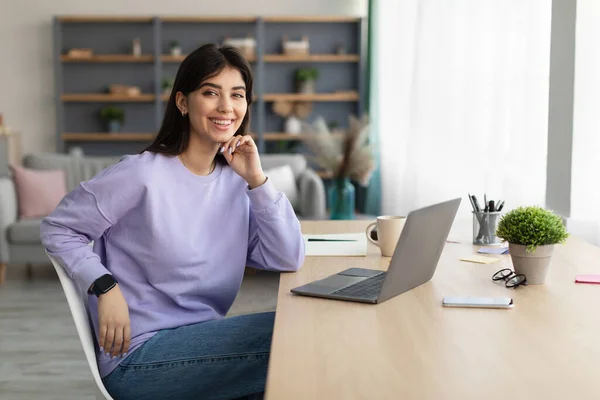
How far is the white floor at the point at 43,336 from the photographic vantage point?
3.17 metres

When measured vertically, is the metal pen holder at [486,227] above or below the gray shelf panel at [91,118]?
below

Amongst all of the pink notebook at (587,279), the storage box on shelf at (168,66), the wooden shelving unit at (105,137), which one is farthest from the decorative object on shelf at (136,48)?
the pink notebook at (587,279)

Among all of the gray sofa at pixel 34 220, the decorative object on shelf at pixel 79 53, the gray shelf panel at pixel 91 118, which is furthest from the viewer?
the gray shelf panel at pixel 91 118

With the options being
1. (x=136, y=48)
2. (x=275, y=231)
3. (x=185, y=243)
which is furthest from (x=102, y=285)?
(x=136, y=48)

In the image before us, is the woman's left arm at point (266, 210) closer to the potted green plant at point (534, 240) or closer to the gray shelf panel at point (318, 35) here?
the potted green plant at point (534, 240)

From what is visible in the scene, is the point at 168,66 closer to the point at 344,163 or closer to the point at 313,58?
the point at 313,58

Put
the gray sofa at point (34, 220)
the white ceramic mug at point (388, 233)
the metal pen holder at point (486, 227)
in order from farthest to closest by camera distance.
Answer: the gray sofa at point (34, 220)
the metal pen holder at point (486, 227)
the white ceramic mug at point (388, 233)

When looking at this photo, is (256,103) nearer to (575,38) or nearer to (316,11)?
(316,11)

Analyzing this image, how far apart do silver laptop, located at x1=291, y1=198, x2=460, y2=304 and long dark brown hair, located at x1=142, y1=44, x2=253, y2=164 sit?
509 mm

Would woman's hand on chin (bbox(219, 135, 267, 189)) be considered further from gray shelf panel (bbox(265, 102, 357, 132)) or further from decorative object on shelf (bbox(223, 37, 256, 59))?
gray shelf panel (bbox(265, 102, 357, 132))

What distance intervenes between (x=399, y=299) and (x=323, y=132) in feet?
13.2

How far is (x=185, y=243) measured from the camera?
1.83 metres

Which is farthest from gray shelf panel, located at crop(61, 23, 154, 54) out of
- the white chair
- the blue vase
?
the white chair

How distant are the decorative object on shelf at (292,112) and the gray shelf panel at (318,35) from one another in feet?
1.72
